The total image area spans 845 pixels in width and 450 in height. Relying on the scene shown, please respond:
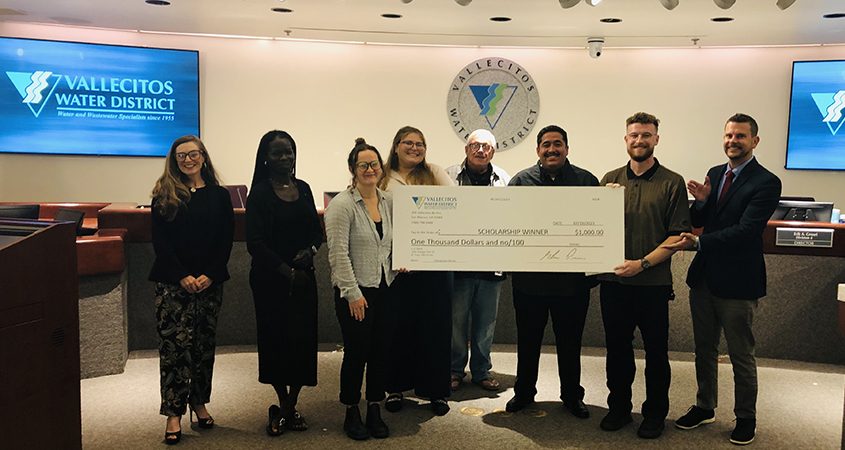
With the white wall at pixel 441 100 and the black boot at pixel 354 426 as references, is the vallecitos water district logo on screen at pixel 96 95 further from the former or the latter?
the black boot at pixel 354 426

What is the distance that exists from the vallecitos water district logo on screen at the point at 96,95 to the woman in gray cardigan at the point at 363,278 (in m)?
4.90

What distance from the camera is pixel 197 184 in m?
3.73

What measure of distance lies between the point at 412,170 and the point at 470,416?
1376 mm

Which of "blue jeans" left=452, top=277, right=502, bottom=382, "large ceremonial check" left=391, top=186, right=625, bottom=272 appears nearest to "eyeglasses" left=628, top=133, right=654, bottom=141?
"large ceremonial check" left=391, top=186, right=625, bottom=272

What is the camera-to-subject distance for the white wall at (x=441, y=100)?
8.12m

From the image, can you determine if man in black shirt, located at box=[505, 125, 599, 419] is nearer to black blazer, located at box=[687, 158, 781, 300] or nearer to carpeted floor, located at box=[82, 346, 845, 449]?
carpeted floor, located at box=[82, 346, 845, 449]

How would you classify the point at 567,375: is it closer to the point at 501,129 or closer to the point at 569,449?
the point at 569,449

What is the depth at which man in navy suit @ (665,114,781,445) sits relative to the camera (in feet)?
11.9

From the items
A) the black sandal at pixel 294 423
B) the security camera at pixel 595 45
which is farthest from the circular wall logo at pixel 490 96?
the black sandal at pixel 294 423

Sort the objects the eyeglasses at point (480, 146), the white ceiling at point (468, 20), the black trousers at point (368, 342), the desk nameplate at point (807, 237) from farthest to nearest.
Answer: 1. the white ceiling at point (468, 20)
2. the desk nameplate at point (807, 237)
3. the eyeglasses at point (480, 146)
4. the black trousers at point (368, 342)

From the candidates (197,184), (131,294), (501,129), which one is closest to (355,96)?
(501,129)

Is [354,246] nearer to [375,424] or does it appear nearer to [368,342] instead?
[368,342]

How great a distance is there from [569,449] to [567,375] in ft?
1.86

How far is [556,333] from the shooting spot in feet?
13.5
